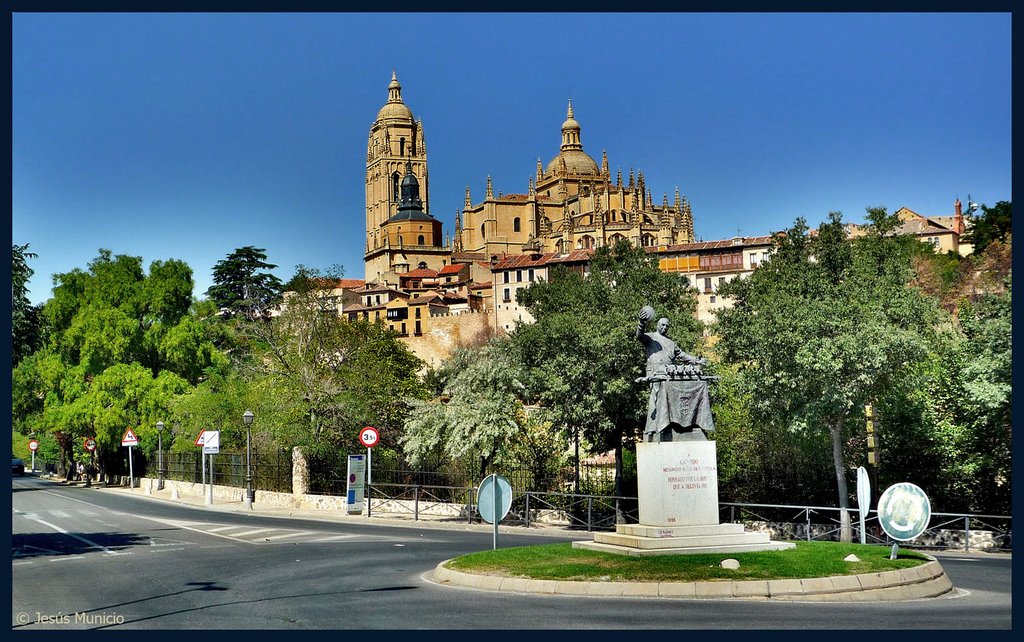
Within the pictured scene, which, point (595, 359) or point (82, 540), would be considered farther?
point (595, 359)

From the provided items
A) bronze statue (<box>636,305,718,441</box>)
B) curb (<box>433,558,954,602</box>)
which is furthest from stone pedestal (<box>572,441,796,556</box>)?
curb (<box>433,558,954,602</box>)

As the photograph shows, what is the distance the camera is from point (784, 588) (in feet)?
49.0

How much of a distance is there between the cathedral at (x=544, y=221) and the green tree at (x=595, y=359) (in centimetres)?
11555

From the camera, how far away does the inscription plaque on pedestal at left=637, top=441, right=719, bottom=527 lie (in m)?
17.8

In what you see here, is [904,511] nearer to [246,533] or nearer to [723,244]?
[246,533]

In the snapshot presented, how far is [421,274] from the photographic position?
168 m

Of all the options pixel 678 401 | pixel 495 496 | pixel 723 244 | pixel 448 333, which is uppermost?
pixel 723 244

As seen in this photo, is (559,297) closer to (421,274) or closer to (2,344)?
(2,344)

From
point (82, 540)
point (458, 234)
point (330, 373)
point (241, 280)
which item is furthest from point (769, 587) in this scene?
point (458, 234)

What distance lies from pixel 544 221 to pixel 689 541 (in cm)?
16065

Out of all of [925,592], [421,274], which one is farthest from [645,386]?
[421,274]

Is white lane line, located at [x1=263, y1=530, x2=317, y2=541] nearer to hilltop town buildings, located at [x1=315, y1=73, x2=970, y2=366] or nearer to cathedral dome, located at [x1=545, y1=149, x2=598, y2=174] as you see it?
hilltop town buildings, located at [x1=315, y1=73, x2=970, y2=366]

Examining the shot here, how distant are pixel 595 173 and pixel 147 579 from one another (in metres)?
171

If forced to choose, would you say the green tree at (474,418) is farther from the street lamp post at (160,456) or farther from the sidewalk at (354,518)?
the street lamp post at (160,456)
